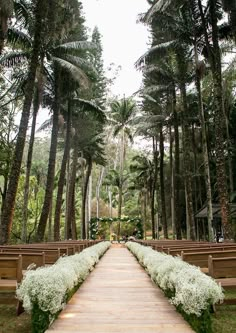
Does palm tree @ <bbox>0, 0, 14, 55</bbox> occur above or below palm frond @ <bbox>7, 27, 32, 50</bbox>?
below

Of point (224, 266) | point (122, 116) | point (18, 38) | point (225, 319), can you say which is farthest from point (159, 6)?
point (122, 116)

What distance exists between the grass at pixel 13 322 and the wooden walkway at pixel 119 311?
552mm

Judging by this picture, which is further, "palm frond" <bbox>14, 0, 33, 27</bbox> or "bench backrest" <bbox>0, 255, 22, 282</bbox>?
"palm frond" <bbox>14, 0, 33, 27</bbox>

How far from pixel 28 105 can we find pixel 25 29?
6850 mm

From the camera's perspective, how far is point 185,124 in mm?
23984

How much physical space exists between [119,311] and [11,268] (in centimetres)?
191

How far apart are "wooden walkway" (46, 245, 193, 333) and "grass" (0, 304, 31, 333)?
55 cm

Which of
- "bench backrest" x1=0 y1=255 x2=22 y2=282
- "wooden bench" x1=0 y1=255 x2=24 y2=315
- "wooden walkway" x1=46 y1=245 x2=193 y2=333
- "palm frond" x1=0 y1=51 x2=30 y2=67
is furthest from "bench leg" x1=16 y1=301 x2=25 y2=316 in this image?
"palm frond" x1=0 y1=51 x2=30 y2=67

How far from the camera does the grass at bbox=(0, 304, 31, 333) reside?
5352 mm

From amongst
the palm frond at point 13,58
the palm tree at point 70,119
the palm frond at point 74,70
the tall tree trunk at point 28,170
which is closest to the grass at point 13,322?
the tall tree trunk at point 28,170

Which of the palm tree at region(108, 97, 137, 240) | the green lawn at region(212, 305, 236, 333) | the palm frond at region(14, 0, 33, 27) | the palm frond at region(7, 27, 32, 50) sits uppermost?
the palm tree at region(108, 97, 137, 240)

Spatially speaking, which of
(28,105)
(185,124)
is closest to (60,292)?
(28,105)

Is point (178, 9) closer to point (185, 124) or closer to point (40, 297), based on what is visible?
point (185, 124)

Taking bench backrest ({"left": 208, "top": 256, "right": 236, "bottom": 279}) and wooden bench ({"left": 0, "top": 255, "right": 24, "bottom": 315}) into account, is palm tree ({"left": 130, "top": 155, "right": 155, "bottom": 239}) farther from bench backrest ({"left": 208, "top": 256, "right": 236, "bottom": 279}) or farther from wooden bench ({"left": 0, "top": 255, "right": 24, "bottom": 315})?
wooden bench ({"left": 0, "top": 255, "right": 24, "bottom": 315})
